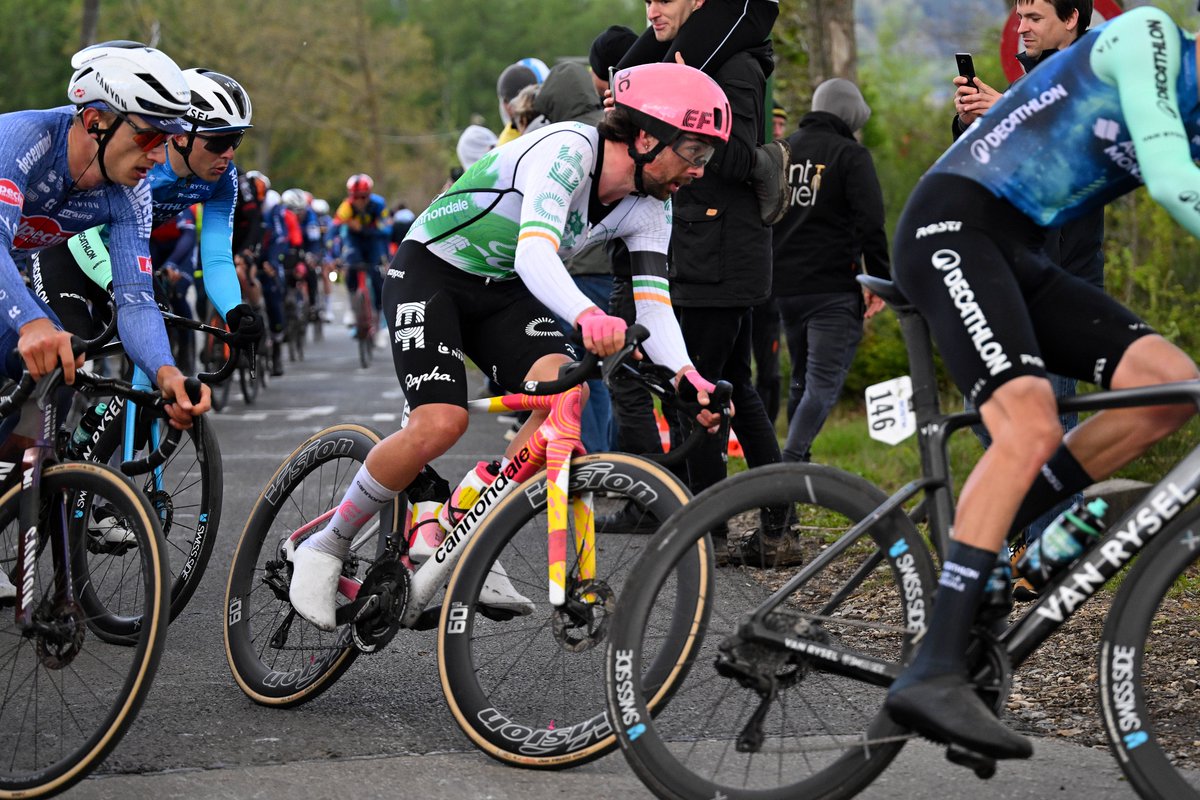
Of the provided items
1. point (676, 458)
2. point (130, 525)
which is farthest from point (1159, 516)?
point (130, 525)

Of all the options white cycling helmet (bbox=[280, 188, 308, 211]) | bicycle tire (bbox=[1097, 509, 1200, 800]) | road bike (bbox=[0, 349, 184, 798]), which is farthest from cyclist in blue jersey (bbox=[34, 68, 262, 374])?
white cycling helmet (bbox=[280, 188, 308, 211])

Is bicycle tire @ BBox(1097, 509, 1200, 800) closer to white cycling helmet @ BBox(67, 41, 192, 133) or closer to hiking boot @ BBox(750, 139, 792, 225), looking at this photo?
white cycling helmet @ BBox(67, 41, 192, 133)

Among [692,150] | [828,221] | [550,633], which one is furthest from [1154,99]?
[828,221]

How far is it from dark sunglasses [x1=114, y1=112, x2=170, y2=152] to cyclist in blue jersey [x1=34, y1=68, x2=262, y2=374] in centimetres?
89

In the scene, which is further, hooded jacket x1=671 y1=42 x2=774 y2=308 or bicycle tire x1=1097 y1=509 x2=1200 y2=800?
hooded jacket x1=671 y1=42 x2=774 y2=308

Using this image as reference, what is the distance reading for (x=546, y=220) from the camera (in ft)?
13.8

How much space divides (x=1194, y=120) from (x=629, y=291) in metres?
3.79

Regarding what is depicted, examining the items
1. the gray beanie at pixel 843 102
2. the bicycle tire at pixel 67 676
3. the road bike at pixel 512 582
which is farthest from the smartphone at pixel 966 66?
the bicycle tire at pixel 67 676

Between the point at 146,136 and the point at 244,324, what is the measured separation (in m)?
0.89

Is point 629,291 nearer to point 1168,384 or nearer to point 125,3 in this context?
point 1168,384

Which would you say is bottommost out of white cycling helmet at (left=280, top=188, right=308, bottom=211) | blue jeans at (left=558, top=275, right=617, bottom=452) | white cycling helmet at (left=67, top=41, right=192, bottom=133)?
white cycling helmet at (left=280, top=188, right=308, bottom=211)

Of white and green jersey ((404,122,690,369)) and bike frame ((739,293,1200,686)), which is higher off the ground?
white and green jersey ((404,122,690,369))

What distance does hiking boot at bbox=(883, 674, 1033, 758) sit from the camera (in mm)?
3340

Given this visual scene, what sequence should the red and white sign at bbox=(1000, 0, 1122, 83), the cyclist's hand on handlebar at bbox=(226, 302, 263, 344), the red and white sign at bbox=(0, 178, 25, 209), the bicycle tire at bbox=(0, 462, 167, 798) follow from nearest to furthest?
the bicycle tire at bbox=(0, 462, 167, 798), the red and white sign at bbox=(0, 178, 25, 209), the cyclist's hand on handlebar at bbox=(226, 302, 263, 344), the red and white sign at bbox=(1000, 0, 1122, 83)
